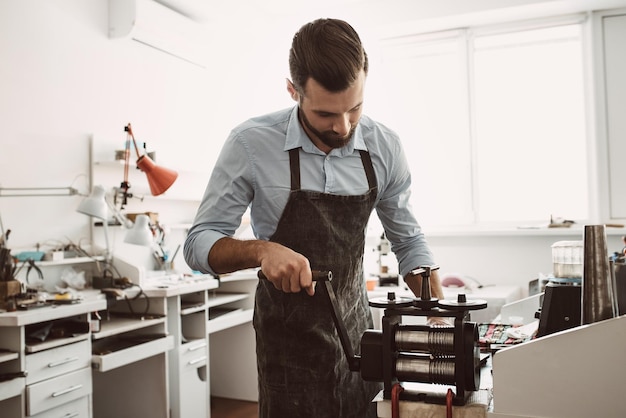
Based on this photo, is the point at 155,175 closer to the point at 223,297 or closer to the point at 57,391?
the point at 223,297

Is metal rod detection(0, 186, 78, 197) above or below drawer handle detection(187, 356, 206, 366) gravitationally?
above

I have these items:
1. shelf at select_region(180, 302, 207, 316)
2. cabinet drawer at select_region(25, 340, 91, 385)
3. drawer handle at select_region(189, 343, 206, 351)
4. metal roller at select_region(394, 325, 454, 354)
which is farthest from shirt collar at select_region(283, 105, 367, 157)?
drawer handle at select_region(189, 343, 206, 351)

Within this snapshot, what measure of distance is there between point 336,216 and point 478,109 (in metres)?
3.50

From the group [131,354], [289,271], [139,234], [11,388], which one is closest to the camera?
[289,271]

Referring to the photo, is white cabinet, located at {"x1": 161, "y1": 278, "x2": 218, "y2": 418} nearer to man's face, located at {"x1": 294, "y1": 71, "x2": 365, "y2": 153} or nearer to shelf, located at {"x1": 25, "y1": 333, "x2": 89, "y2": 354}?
shelf, located at {"x1": 25, "y1": 333, "x2": 89, "y2": 354}

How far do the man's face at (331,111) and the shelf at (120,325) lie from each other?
5.59ft

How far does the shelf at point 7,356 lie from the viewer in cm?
232

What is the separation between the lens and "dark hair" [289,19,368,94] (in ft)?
4.79

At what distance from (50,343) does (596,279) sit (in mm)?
2146

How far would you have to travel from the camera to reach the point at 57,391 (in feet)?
8.26

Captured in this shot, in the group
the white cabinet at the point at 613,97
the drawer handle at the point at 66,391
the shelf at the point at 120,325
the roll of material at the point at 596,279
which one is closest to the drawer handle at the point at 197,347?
the shelf at the point at 120,325

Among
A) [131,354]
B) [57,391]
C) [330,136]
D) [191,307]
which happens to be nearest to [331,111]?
[330,136]

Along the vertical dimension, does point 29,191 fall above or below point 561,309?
above

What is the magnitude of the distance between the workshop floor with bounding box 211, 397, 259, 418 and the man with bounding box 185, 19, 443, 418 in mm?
2444
